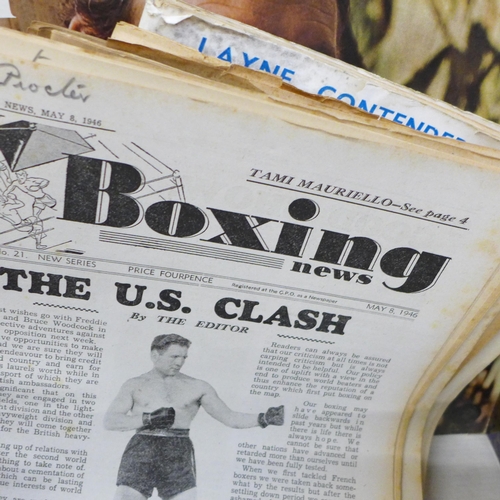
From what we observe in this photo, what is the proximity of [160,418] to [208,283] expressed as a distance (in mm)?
130

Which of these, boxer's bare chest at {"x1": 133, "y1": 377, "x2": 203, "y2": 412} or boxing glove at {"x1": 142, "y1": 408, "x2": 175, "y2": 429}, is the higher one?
boxer's bare chest at {"x1": 133, "y1": 377, "x2": 203, "y2": 412}

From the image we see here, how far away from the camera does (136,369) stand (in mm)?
384

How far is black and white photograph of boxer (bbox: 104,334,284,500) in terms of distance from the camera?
1.28 ft

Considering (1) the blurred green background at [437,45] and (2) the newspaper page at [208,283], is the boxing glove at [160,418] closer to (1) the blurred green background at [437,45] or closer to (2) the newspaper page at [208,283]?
(2) the newspaper page at [208,283]

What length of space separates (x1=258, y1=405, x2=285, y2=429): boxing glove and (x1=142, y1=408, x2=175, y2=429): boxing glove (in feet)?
0.24

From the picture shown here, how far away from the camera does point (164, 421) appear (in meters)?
0.40
